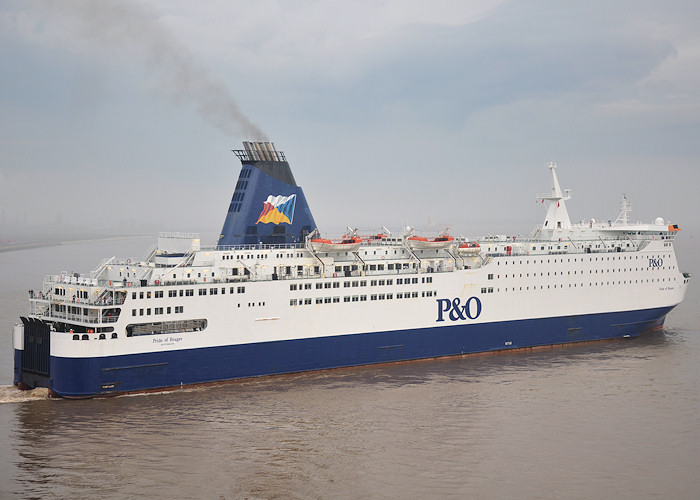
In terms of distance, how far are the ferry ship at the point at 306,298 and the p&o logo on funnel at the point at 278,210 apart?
58 mm

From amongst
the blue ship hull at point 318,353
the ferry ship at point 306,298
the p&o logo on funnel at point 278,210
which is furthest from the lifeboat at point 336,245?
the blue ship hull at point 318,353

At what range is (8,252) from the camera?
4796 inches

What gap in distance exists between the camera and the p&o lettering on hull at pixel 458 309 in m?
30.3

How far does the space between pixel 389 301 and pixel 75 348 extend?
12.0 metres

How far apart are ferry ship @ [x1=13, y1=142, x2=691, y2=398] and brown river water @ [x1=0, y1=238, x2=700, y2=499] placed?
1.09 meters

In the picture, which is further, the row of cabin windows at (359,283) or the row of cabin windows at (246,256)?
the row of cabin windows at (246,256)

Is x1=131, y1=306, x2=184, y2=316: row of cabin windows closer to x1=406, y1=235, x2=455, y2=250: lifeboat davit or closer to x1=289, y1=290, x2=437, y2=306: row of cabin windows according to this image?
x1=289, y1=290, x2=437, y2=306: row of cabin windows

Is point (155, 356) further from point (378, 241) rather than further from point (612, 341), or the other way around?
point (612, 341)

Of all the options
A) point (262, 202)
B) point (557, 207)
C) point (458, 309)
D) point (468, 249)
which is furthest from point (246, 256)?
point (557, 207)

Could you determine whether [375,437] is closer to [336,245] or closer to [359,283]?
[359,283]

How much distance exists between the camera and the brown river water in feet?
55.9

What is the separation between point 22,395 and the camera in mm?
23812

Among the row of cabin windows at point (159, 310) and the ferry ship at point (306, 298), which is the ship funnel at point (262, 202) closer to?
the ferry ship at point (306, 298)

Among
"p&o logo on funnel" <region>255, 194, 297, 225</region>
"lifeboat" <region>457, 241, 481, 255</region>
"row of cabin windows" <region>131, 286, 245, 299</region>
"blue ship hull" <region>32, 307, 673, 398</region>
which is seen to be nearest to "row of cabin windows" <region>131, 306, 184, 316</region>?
"row of cabin windows" <region>131, 286, 245, 299</region>
